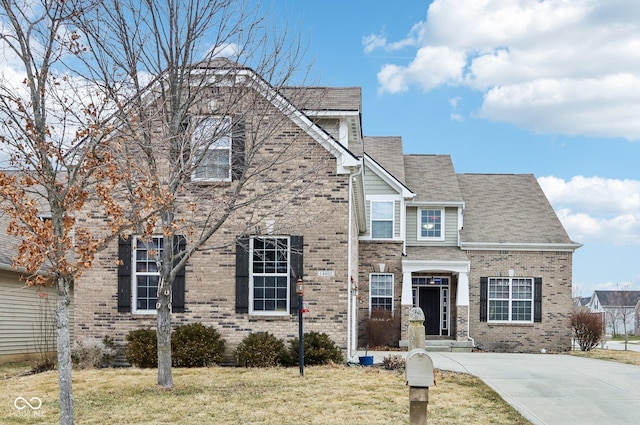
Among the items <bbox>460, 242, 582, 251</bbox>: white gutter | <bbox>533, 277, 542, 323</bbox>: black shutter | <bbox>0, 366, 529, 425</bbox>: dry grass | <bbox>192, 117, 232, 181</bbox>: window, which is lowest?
<bbox>0, 366, 529, 425</bbox>: dry grass

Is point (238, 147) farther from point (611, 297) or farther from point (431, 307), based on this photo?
point (611, 297)

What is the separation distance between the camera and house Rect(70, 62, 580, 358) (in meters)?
16.6

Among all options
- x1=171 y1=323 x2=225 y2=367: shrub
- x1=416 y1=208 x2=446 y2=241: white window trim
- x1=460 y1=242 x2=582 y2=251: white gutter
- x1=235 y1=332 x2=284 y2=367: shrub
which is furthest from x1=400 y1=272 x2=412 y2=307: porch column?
x1=171 y1=323 x2=225 y2=367: shrub

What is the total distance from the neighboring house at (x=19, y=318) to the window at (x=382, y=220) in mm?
11641

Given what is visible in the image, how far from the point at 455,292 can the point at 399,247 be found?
3006 mm

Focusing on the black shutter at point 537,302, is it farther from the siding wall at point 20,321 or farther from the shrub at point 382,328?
the siding wall at point 20,321

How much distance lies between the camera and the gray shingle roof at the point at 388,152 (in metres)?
28.6

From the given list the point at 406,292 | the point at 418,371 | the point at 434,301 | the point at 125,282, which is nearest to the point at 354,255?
the point at 406,292

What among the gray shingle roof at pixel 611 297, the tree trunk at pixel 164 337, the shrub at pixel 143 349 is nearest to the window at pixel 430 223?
the shrub at pixel 143 349

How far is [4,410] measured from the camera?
36.5 ft

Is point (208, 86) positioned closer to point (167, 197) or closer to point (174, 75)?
point (174, 75)

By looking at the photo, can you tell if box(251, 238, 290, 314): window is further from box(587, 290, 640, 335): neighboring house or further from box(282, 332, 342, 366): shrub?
box(587, 290, 640, 335): neighboring house

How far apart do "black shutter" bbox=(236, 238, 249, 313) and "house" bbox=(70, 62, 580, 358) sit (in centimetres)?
3

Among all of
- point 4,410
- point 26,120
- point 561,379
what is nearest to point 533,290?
point 561,379
